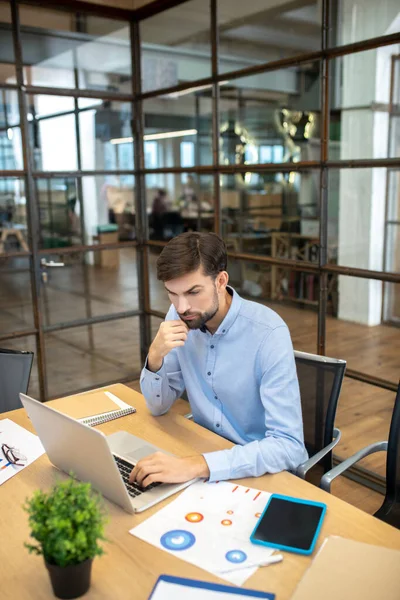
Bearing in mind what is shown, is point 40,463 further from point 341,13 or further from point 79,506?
point 341,13

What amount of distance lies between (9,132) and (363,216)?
2174mm

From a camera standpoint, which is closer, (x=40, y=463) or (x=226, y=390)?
(x=40, y=463)

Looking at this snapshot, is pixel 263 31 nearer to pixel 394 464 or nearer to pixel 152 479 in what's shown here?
pixel 394 464

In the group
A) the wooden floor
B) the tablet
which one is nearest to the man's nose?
the tablet

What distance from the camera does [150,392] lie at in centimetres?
187

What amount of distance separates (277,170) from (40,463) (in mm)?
2029

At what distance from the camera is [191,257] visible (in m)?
1.69

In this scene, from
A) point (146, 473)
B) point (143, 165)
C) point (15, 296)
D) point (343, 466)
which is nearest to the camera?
point (146, 473)

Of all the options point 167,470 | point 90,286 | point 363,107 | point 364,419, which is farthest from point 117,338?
point 167,470

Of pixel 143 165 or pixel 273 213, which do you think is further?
pixel 143 165

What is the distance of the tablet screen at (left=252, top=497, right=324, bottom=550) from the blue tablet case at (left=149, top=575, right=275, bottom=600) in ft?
0.48

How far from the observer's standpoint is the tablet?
1.18 meters

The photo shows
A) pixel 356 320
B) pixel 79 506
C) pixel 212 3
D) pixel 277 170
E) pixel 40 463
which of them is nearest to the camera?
pixel 79 506

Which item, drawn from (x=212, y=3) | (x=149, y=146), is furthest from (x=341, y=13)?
(x=149, y=146)
